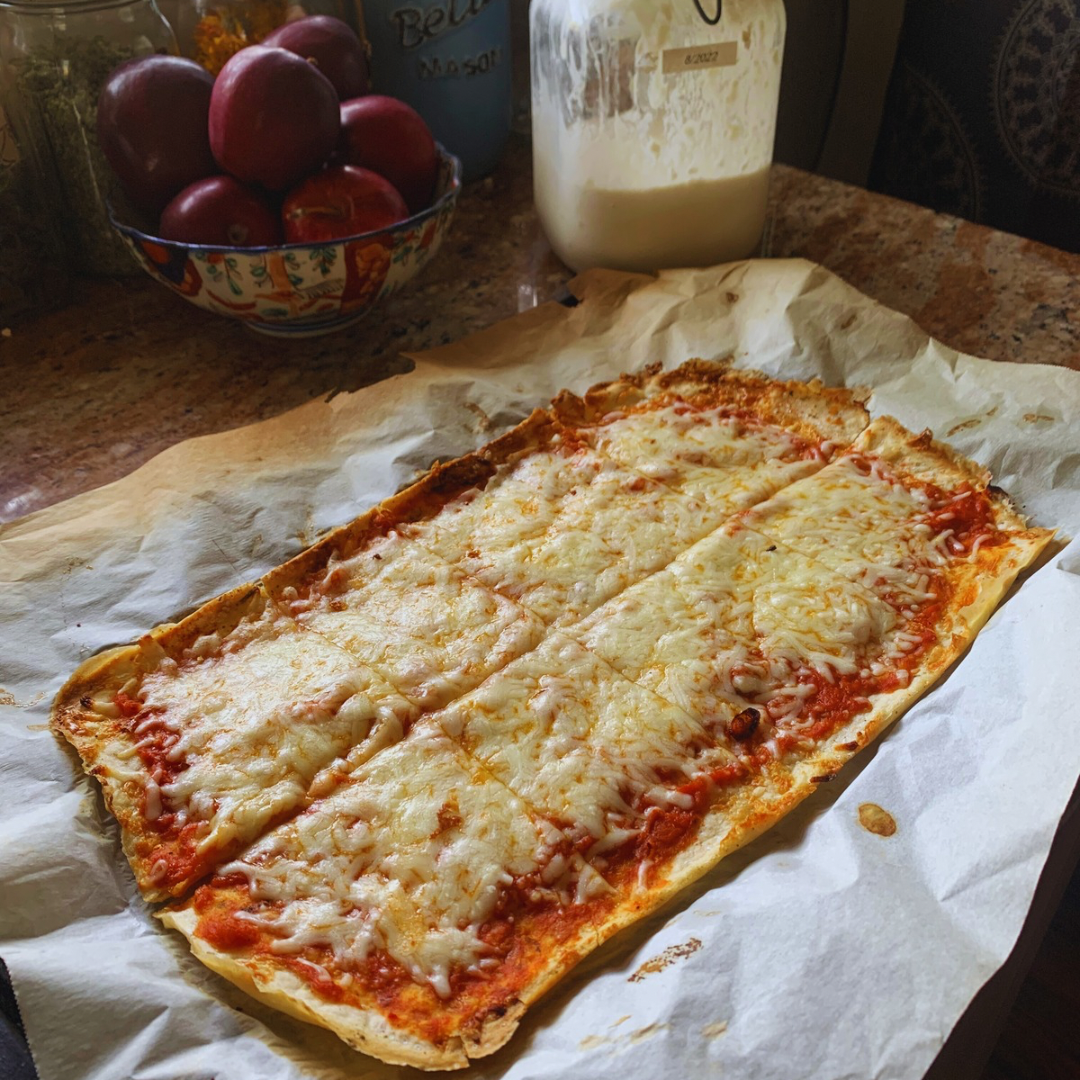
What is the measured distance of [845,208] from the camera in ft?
8.65

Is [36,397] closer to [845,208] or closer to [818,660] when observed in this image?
[818,660]

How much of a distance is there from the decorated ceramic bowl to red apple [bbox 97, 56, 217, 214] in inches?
4.5

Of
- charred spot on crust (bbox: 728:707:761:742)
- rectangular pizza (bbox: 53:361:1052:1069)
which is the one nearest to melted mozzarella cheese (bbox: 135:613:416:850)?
rectangular pizza (bbox: 53:361:1052:1069)

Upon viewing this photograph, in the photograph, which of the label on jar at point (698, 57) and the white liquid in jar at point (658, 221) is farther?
the white liquid in jar at point (658, 221)

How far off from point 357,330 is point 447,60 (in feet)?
2.58

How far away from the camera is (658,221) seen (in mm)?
2201

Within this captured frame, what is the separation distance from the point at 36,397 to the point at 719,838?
1.60 metres

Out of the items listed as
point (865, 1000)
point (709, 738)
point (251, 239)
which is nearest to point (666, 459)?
point (709, 738)

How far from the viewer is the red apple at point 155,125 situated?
1933 mm

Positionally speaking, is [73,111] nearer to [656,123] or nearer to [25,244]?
[25,244]

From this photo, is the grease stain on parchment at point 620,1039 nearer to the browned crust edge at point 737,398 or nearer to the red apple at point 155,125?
the browned crust edge at point 737,398

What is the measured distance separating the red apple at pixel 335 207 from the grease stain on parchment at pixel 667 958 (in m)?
1.39

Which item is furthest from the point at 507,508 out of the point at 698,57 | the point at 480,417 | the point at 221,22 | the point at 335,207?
the point at 221,22

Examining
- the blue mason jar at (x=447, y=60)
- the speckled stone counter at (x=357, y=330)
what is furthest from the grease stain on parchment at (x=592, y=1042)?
the blue mason jar at (x=447, y=60)
